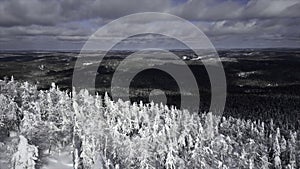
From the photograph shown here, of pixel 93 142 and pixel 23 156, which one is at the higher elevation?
pixel 23 156

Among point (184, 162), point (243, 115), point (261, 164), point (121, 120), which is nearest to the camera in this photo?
point (184, 162)

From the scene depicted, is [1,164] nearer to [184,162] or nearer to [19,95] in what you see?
[19,95]

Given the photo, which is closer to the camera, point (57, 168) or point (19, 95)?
point (57, 168)

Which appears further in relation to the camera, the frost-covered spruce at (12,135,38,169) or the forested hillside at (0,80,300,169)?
the forested hillside at (0,80,300,169)

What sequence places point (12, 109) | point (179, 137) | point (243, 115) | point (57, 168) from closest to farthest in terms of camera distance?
point (57, 168) → point (12, 109) → point (179, 137) → point (243, 115)

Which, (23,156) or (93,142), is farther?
(93,142)

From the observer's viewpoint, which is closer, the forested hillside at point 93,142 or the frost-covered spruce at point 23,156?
the frost-covered spruce at point 23,156

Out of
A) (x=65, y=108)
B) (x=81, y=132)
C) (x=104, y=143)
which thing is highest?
(x=65, y=108)

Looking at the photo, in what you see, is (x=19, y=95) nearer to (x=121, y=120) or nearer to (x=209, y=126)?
(x=121, y=120)

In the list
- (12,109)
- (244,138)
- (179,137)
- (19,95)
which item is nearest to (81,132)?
(12,109)

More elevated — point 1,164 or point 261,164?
point 1,164
